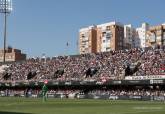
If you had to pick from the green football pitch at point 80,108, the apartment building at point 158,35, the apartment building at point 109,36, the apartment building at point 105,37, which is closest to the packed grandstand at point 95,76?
the green football pitch at point 80,108

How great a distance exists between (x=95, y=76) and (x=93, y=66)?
162 inches

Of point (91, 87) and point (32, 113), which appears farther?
point (91, 87)

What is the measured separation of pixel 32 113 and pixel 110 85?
4620cm

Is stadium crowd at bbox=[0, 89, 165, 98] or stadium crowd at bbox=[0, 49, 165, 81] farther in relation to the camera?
stadium crowd at bbox=[0, 49, 165, 81]

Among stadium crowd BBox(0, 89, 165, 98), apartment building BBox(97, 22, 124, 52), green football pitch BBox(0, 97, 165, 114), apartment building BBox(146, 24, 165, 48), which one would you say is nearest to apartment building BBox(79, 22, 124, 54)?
apartment building BBox(97, 22, 124, 52)

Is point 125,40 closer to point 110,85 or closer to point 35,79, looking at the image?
point 35,79

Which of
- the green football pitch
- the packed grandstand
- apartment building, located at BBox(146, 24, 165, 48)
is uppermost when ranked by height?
apartment building, located at BBox(146, 24, 165, 48)

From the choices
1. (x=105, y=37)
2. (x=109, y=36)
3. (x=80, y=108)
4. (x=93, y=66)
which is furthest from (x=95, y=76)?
(x=105, y=37)

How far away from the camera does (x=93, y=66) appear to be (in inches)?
3206

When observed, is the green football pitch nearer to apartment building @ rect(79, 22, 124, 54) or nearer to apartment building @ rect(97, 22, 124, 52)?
apartment building @ rect(79, 22, 124, 54)

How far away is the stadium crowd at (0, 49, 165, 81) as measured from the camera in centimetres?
7131

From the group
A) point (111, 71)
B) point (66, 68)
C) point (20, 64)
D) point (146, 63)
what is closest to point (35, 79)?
point (66, 68)

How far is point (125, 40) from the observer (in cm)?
19875

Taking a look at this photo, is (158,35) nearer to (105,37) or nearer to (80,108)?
(105,37)
